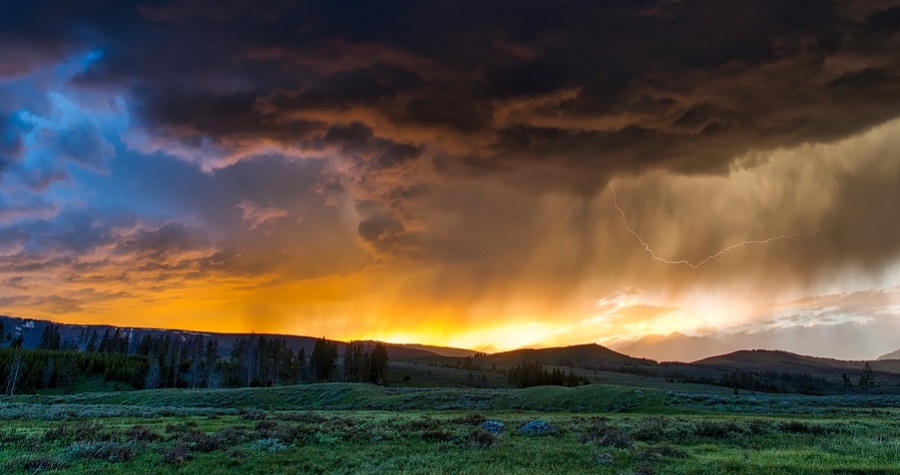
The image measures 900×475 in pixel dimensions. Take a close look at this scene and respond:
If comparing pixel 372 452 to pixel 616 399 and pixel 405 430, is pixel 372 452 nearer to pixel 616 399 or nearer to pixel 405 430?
pixel 405 430

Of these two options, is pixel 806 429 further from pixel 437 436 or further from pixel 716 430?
pixel 437 436

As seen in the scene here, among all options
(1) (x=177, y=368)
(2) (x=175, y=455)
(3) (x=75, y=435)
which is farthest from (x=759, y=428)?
(1) (x=177, y=368)

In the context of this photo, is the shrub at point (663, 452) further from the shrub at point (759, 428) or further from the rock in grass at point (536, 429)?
the shrub at point (759, 428)

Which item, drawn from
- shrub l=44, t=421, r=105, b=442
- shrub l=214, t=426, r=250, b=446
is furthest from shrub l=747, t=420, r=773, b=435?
shrub l=44, t=421, r=105, b=442

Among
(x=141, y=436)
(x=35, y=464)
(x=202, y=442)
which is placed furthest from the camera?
Answer: (x=141, y=436)

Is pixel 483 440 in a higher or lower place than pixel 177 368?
higher

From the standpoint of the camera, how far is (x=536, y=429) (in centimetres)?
3788

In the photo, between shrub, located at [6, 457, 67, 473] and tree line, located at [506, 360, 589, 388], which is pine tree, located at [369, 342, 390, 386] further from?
shrub, located at [6, 457, 67, 473]

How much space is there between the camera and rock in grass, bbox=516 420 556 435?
37156 mm

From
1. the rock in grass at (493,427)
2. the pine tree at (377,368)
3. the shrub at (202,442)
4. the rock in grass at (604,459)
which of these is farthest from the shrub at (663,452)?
the pine tree at (377,368)

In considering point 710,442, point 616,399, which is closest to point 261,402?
point 616,399

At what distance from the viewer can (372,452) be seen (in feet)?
93.1

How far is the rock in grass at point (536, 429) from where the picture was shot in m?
37.2

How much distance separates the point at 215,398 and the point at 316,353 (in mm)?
90121
